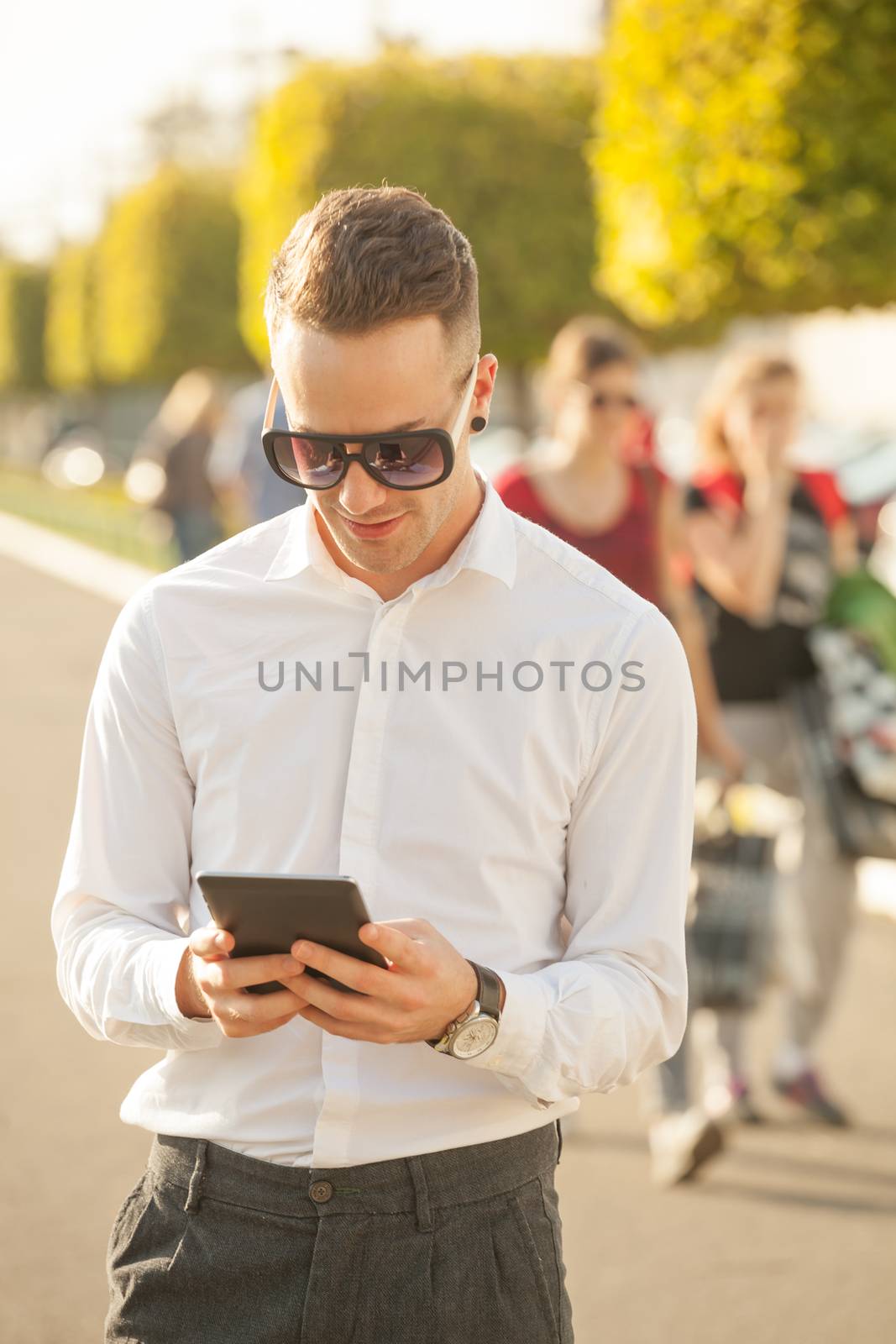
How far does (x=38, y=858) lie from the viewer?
26.5 ft

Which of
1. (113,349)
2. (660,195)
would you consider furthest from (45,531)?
(660,195)

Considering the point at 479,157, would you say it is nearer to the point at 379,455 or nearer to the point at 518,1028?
the point at 379,455

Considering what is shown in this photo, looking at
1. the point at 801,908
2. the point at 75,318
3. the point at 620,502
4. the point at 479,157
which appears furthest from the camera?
the point at 75,318

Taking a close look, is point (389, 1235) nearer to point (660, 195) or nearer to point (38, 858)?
point (38, 858)

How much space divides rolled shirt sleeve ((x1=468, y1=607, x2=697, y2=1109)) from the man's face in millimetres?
312

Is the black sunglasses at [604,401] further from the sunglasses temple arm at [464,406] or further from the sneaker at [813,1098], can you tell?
the sunglasses temple arm at [464,406]

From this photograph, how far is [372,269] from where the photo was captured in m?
1.98

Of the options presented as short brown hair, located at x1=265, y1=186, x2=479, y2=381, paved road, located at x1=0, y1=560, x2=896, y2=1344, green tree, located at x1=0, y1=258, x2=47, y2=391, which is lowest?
paved road, located at x1=0, y1=560, x2=896, y2=1344

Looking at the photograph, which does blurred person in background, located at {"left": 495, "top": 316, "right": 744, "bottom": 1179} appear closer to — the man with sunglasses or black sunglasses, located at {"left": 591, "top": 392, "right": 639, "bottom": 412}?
black sunglasses, located at {"left": 591, "top": 392, "right": 639, "bottom": 412}

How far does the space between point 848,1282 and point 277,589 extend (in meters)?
2.83

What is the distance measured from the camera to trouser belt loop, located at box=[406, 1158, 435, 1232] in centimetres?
207

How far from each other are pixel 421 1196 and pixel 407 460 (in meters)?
0.90

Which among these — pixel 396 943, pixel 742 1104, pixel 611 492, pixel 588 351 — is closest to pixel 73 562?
pixel 588 351

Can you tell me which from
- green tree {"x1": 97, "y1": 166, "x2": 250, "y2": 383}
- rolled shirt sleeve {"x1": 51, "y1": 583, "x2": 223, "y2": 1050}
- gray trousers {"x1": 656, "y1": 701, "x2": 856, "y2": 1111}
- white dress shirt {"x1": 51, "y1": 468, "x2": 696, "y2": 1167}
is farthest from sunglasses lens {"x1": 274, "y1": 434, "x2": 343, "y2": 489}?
green tree {"x1": 97, "y1": 166, "x2": 250, "y2": 383}
